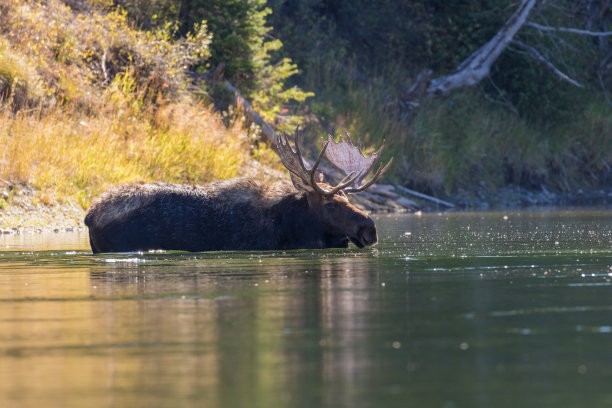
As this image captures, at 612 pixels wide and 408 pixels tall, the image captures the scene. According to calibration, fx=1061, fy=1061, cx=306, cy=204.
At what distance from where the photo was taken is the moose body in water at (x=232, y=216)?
41.0ft

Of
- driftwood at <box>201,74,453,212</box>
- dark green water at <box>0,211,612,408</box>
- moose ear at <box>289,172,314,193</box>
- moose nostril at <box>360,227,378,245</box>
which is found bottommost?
dark green water at <box>0,211,612,408</box>

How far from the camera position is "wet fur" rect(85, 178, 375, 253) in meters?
12.5

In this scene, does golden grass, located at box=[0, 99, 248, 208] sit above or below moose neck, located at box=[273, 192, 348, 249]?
above

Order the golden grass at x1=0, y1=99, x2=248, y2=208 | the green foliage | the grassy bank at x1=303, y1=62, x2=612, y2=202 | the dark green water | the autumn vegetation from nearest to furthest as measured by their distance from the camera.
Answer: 1. the dark green water
2. the golden grass at x1=0, y1=99, x2=248, y2=208
3. the autumn vegetation
4. the green foliage
5. the grassy bank at x1=303, y1=62, x2=612, y2=202

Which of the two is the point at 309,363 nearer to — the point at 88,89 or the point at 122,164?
the point at 122,164

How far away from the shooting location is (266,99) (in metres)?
25.7

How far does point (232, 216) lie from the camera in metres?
12.9

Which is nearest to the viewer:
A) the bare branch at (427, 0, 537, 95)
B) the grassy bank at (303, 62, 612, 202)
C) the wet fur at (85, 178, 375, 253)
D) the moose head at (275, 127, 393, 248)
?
the wet fur at (85, 178, 375, 253)

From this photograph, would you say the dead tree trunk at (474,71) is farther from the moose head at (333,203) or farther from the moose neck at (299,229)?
the moose neck at (299,229)

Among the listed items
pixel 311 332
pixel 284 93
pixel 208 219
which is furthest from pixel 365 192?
pixel 311 332

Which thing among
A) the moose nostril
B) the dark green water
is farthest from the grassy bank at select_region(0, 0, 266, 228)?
the dark green water

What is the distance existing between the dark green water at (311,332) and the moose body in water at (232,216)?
173 centimetres

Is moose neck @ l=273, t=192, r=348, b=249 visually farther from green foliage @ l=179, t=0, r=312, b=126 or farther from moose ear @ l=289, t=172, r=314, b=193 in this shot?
green foliage @ l=179, t=0, r=312, b=126

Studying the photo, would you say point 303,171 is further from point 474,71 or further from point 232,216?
point 474,71
